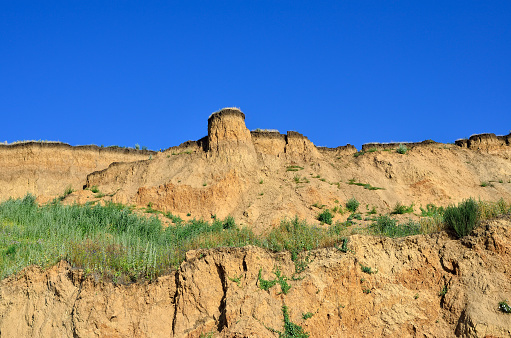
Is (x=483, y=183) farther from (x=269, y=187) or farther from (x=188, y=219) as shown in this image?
(x=188, y=219)

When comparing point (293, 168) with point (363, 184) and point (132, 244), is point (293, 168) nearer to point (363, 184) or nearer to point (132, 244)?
point (363, 184)

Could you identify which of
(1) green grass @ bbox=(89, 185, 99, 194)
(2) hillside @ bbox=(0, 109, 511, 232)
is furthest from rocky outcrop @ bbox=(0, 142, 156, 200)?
(1) green grass @ bbox=(89, 185, 99, 194)

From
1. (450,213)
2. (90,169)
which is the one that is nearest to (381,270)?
(450,213)

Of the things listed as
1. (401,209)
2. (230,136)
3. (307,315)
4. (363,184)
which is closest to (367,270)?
(307,315)

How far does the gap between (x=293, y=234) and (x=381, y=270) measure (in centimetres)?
279

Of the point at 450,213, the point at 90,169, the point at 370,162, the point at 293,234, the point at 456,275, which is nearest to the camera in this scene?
the point at 456,275

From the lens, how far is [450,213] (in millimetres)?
12391

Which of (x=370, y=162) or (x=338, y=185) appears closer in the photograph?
(x=338, y=185)

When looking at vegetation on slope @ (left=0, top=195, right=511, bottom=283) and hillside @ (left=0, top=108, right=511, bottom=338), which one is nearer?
hillside @ (left=0, top=108, right=511, bottom=338)

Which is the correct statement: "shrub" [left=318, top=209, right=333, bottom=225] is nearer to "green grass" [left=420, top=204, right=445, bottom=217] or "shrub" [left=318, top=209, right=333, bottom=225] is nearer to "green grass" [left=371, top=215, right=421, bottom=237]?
"green grass" [left=420, top=204, right=445, bottom=217]

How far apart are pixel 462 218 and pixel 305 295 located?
445 centimetres

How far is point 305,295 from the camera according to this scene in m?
10.9

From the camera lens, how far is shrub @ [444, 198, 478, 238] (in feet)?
39.1

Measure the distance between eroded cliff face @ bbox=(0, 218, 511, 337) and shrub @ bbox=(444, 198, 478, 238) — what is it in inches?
11.7
